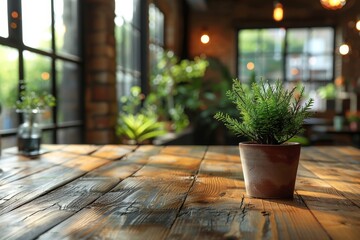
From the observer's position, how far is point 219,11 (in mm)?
9695

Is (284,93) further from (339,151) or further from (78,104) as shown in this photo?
(78,104)

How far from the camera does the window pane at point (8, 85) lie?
8.00ft

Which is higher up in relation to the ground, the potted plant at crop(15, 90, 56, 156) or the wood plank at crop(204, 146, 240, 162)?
the potted plant at crop(15, 90, 56, 156)

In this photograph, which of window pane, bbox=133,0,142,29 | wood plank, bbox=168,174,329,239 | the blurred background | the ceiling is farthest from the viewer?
the ceiling

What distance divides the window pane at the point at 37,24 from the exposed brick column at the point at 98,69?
629mm

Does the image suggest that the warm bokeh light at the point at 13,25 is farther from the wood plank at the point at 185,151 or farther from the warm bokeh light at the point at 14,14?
the wood plank at the point at 185,151

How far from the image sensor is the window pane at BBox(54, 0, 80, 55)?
325 centimetres

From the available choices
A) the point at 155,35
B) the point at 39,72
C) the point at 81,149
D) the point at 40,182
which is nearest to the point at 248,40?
the point at 155,35

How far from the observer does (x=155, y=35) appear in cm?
664

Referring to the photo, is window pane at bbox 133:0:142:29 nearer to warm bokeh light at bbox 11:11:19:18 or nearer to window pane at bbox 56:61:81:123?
window pane at bbox 56:61:81:123

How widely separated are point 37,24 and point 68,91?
705mm

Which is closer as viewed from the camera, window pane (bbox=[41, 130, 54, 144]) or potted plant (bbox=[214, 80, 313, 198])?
potted plant (bbox=[214, 80, 313, 198])

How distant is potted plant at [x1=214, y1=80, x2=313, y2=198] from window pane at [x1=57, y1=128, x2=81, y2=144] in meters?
2.45

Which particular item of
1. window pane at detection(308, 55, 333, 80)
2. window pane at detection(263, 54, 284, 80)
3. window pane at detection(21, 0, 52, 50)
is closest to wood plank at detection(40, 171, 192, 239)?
window pane at detection(21, 0, 52, 50)
